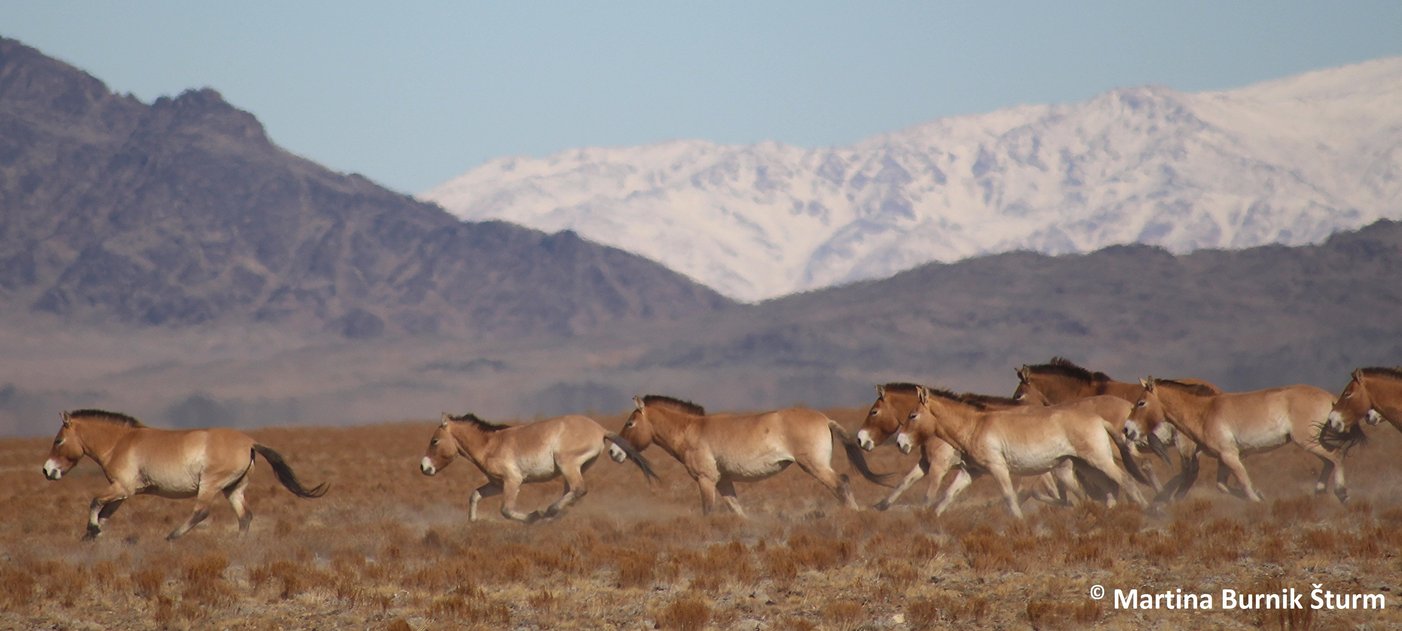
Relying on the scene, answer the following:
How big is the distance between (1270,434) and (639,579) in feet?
34.3

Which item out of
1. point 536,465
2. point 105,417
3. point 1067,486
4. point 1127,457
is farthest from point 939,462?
point 105,417

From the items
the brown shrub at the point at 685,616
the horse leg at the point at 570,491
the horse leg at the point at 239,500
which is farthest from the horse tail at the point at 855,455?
the brown shrub at the point at 685,616

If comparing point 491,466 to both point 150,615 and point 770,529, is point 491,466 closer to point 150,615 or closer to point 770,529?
point 770,529

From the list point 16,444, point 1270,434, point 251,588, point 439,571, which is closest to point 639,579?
point 439,571

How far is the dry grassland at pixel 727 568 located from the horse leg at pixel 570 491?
0.35 meters

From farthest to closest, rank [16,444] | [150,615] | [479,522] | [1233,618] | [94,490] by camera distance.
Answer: [16,444]
[94,490]
[479,522]
[150,615]
[1233,618]

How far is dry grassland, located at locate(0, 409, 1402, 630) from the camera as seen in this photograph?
626 inches

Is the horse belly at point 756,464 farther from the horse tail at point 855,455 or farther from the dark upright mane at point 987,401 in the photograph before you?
the dark upright mane at point 987,401

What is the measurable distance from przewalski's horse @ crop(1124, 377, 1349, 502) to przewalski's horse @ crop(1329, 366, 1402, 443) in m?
0.64

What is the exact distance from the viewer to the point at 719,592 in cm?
1725

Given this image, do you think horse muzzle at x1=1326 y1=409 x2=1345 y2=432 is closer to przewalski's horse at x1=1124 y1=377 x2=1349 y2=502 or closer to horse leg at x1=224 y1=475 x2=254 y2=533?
przewalski's horse at x1=1124 y1=377 x2=1349 y2=502

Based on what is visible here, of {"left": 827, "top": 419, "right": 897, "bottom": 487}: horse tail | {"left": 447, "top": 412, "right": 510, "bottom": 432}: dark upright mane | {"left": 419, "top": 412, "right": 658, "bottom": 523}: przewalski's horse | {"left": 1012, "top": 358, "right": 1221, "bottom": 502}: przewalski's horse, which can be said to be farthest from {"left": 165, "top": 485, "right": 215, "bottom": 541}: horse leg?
{"left": 1012, "top": 358, "right": 1221, "bottom": 502}: przewalski's horse

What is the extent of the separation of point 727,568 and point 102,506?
915cm

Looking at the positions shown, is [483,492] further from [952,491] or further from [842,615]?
[842,615]
